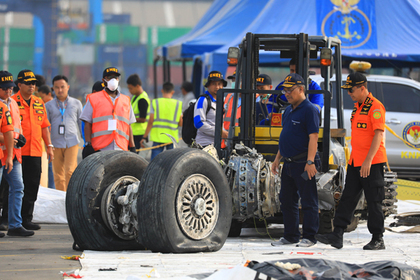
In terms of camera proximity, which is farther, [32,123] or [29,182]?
[32,123]

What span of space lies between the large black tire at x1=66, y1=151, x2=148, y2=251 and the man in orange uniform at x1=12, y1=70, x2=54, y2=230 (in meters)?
1.75

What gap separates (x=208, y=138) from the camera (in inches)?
315

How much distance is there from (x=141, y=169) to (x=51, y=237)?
1.49 m

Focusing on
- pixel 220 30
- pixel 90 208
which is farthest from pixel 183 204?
pixel 220 30

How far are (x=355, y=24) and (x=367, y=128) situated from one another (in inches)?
363

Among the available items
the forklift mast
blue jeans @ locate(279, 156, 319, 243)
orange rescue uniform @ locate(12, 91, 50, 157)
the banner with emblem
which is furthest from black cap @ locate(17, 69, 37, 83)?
the banner with emblem

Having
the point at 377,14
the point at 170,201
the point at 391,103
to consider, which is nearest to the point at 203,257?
the point at 170,201

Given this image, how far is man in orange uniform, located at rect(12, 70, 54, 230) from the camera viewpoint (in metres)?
7.15

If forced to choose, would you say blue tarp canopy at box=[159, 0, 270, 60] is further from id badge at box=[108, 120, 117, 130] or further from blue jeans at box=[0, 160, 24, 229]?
blue jeans at box=[0, 160, 24, 229]

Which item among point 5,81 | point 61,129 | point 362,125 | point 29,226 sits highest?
point 5,81

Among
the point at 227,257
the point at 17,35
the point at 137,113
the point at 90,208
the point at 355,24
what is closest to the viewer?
the point at 227,257

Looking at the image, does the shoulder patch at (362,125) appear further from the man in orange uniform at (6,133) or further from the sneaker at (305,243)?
the man in orange uniform at (6,133)

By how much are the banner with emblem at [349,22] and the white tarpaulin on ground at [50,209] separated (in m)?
8.59

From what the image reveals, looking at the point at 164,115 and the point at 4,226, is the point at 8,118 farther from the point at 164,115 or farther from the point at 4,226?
the point at 164,115
